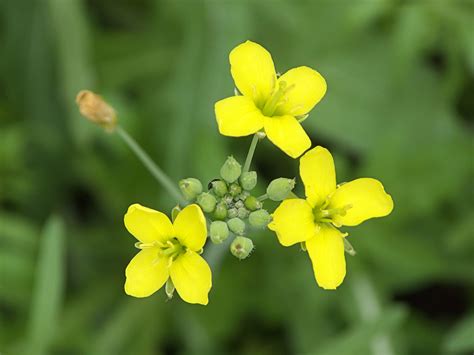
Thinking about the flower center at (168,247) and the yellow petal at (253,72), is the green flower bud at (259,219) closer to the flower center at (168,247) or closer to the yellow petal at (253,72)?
the flower center at (168,247)

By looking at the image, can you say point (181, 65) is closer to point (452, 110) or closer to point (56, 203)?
point (56, 203)

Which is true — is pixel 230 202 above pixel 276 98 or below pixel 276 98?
below

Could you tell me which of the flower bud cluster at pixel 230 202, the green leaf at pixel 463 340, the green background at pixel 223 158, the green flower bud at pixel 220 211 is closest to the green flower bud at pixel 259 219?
the flower bud cluster at pixel 230 202

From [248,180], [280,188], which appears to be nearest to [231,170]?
[248,180]

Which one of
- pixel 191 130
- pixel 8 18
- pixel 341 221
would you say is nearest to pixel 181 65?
pixel 191 130

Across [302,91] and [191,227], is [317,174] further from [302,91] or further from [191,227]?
[191,227]

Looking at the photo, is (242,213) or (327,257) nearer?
(327,257)

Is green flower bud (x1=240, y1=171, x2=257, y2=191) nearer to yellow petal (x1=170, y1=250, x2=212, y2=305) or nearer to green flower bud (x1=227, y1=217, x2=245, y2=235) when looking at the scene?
green flower bud (x1=227, y1=217, x2=245, y2=235)
